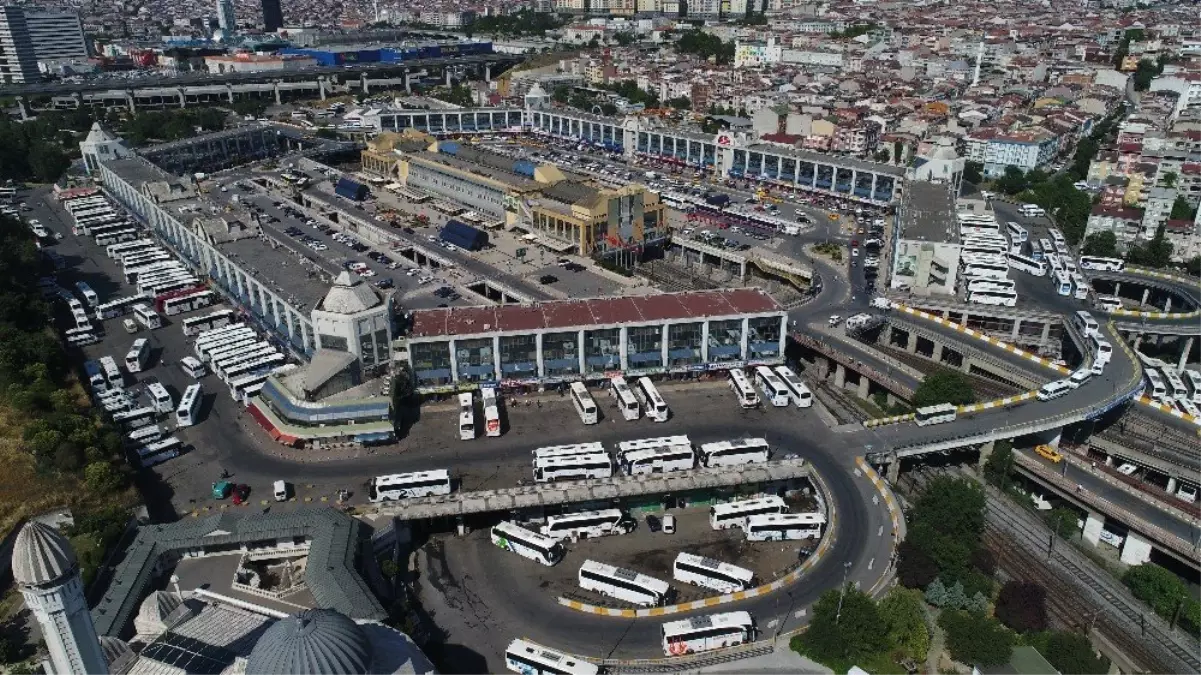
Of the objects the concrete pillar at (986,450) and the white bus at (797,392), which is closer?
the concrete pillar at (986,450)

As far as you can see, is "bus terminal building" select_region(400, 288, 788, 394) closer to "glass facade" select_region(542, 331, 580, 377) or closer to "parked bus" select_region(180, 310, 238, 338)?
"glass facade" select_region(542, 331, 580, 377)

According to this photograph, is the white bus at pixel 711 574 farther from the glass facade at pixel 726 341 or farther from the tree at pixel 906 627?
the glass facade at pixel 726 341

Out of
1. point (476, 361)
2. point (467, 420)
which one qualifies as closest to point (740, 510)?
point (467, 420)

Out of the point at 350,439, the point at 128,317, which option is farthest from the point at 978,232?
the point at 128,317

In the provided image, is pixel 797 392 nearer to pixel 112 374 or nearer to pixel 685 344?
pixel 685 344

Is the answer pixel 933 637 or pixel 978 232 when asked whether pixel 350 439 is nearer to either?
pixel 933 637

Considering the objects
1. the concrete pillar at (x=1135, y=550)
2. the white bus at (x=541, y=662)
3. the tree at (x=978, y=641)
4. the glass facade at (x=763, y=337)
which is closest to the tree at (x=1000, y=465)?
the concrete pillar at (x=1135, y=550)
